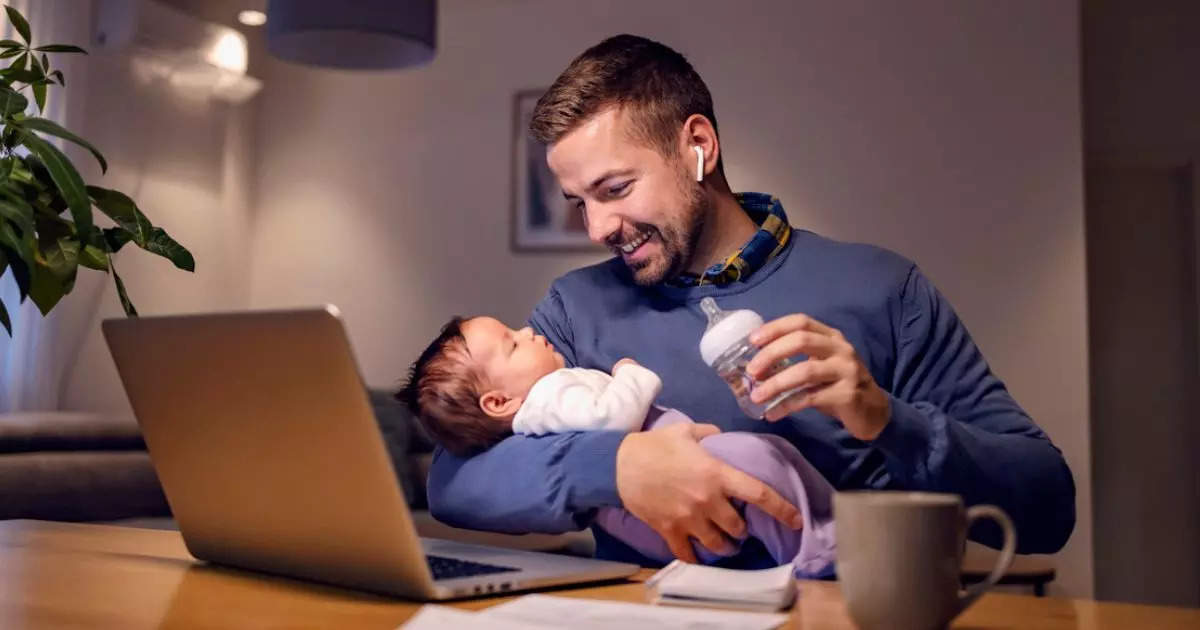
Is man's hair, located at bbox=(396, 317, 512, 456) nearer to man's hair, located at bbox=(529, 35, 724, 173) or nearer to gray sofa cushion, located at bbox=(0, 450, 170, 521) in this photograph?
man's hair, located at bbox=(529, 35, 724, 173)

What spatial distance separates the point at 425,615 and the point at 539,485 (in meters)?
0.39

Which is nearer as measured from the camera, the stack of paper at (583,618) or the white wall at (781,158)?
the stack of paper at (583,618)

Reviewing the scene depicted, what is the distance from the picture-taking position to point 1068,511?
4.24 feet

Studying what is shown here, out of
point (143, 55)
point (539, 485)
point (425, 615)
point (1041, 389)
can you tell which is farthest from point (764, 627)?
point (143, 55)

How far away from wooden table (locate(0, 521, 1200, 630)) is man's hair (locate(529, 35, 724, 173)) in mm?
696

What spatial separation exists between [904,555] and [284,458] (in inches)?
19.3

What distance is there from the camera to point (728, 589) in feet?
2.77

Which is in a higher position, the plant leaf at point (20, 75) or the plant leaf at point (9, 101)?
the plant leaf at point (20, 75)

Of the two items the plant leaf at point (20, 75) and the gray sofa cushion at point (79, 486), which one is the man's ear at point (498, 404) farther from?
the gray sofa cushion at point (79, 486)

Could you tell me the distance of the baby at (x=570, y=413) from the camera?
1.20m

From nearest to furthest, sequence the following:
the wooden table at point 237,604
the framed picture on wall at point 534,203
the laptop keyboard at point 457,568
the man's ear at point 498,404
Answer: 1. the wooden table at point 237,604
2. the laptop keyboard at point 457,568
3. the man's ear at point 498,404
4. the framed picture on wall at point 534,203

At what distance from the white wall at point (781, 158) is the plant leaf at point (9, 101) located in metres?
3.54

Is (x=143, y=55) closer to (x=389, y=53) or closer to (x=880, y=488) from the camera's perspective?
(x=389, y=53)

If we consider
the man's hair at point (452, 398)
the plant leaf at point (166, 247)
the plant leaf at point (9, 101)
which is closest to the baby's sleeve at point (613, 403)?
the man's hair at point (452, 398)
